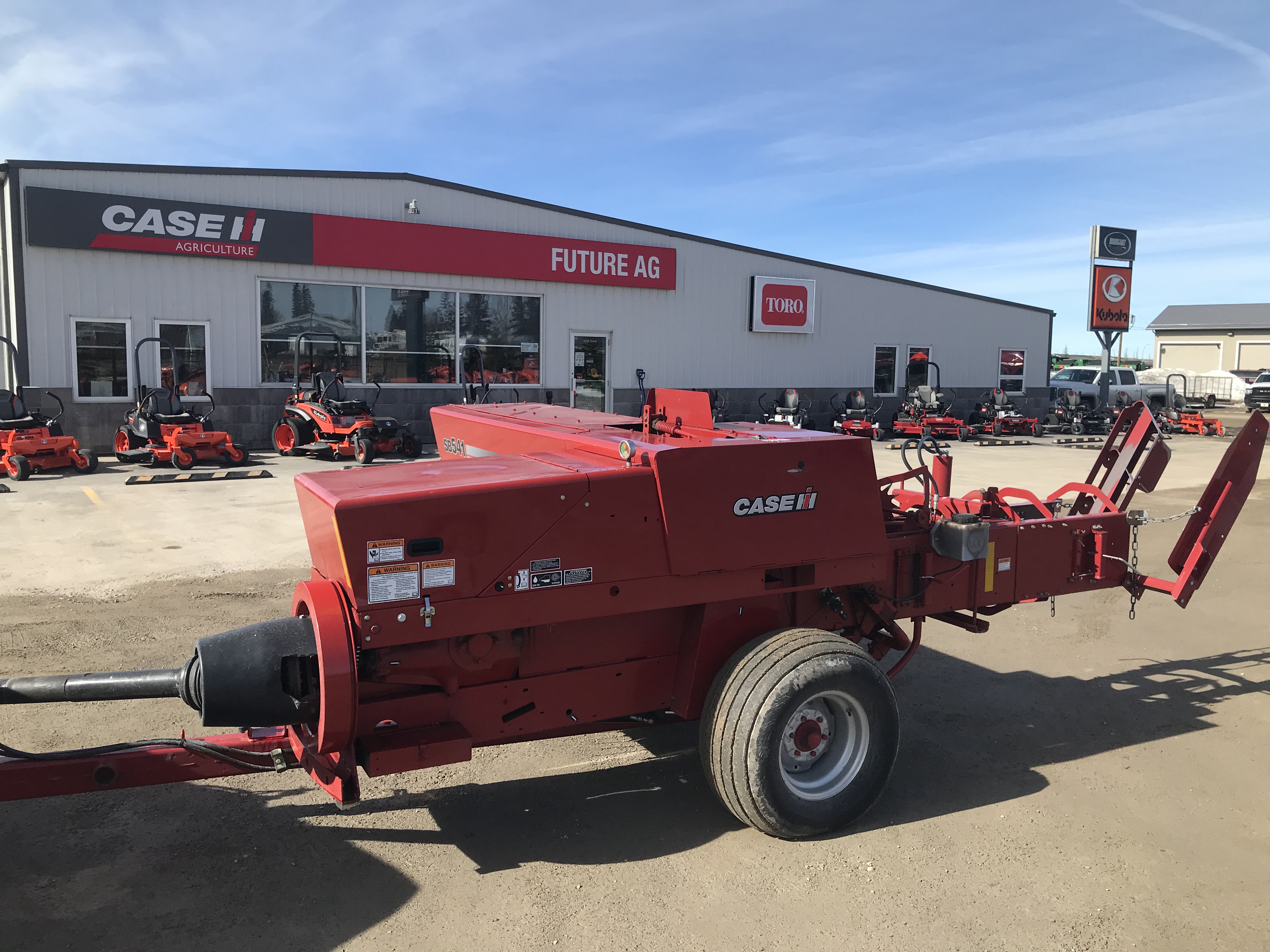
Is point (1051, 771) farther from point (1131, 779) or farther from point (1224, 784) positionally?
point (1224, 784)

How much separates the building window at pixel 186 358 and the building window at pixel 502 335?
193 inches

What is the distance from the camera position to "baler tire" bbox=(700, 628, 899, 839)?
142 inches

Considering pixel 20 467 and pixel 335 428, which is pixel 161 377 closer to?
pixel 335 428

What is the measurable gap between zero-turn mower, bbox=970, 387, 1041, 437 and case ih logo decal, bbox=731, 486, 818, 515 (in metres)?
23.1

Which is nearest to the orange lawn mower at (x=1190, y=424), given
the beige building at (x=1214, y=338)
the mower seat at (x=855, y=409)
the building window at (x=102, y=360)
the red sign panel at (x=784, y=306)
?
the mower seat at (x=855, y=409)

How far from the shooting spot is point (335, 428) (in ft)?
51.0

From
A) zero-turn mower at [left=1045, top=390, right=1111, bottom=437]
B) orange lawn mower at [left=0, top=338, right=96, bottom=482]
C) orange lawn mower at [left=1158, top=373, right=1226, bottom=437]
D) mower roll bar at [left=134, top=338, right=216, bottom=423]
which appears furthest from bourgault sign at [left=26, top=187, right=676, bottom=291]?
orange lawn mower at [left=1158, top=373, right=1226, bottom=437]

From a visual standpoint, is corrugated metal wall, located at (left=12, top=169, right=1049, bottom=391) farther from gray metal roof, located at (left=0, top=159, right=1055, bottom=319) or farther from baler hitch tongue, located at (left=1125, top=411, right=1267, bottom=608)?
baler hitch tongue, located at (left=1125, top=411, right=1267, bottom=608)

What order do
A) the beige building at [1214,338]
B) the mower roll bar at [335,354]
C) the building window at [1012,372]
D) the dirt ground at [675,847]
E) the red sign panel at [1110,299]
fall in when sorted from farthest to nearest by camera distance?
the beige building at [1214,338]
the red sign panel at [1110,299]
the building window at [1012,372]
the mower roll bar at [335,354]
the dirt ground at [675,847]

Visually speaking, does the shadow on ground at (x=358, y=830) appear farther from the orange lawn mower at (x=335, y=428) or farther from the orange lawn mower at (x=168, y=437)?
the orange lawn mower at (x=335, y=428)

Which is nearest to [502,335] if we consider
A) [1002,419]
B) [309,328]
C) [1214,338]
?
[309,328]

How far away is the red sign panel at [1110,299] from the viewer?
1196 inches

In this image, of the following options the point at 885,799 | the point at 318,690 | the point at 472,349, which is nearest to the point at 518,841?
the point at 318,690

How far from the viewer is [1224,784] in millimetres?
4309
